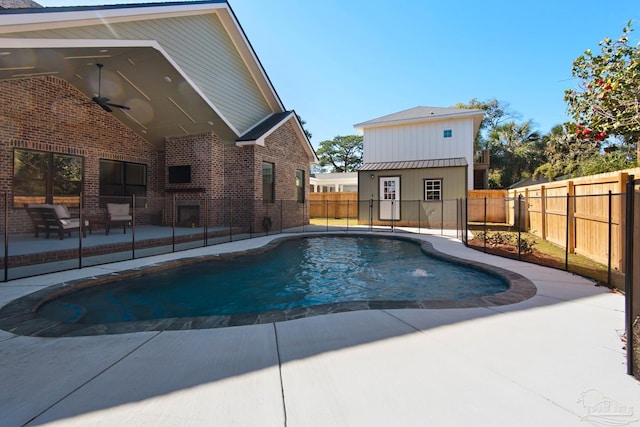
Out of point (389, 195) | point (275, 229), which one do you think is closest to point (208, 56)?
point (275, 229)

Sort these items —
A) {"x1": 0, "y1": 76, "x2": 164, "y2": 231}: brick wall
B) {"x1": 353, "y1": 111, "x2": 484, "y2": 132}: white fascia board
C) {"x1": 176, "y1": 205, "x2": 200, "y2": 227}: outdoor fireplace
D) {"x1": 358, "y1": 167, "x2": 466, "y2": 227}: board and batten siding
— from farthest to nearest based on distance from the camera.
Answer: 1. {"x1": 353, "y1": 111, "x2": 484, "y2": 132}: white fascia board
2. {"x1": 358, "y1": 167, "x2": 466, "y2": 227}: board and batten siding
3. {"x1": 176, "y1": 205, "x2": 200, "y2": 227}: outdoor fireplace
4. {"x1": 0, "y1": 76, "x2": 164, "y2": 231}: brick wall

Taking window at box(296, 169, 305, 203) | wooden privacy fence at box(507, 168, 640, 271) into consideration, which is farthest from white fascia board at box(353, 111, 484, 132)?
wooden privacy fence at box(507, 168, 640, 271)

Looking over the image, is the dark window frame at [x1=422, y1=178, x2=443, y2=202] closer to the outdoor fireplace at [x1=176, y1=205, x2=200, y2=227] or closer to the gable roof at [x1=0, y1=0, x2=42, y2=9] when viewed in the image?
the outdoor fireplace at [x1=176, y1=205, x2=200, y2=227]

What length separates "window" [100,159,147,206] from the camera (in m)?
11.3

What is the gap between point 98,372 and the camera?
2412 mm

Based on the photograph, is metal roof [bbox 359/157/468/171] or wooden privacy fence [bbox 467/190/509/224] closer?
metal roof [bbox 359/157/468/171]

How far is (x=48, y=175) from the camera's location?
374 inches

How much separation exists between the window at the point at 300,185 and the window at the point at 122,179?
6.62 meters

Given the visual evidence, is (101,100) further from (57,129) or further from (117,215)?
(117,215)

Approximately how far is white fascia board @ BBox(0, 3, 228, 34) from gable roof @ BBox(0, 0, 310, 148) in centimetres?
2

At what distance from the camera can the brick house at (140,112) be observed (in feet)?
24.9

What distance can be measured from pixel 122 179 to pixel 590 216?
1396 centimetres

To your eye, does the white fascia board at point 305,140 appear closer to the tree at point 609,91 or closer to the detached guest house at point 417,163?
the detached guest house at point 417,163

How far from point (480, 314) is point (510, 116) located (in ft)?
126
